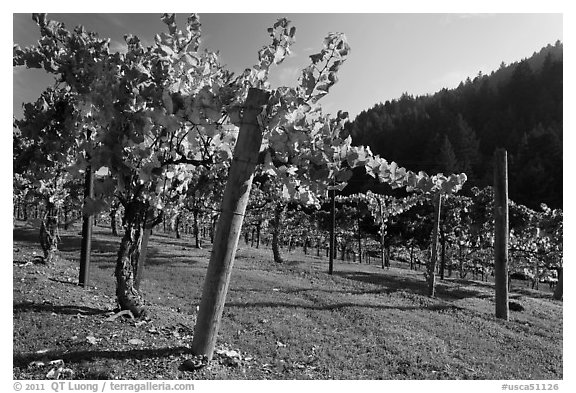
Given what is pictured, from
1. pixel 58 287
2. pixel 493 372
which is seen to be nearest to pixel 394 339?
pixel 493 372

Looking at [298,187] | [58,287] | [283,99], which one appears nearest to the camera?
[283,99]

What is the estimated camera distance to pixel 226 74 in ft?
18.7

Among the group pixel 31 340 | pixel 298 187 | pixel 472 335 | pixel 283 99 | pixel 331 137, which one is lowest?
pixel 472 335

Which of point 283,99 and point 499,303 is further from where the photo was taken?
point 499,303

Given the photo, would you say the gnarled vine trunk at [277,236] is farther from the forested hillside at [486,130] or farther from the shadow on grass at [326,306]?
the forested hillside at [486,130]

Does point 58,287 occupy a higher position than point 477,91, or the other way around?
point 477,91

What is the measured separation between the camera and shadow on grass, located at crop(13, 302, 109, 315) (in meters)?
7.52

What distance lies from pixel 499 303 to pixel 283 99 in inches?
564

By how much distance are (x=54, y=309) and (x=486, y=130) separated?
427ft

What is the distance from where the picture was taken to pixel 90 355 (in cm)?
534

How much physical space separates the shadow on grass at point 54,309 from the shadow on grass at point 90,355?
2297mm

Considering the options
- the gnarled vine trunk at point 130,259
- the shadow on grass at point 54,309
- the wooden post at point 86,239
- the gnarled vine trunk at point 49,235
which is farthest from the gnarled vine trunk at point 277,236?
the shadow on grass at point 54,309

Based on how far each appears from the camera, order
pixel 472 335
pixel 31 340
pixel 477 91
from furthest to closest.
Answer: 1. pixel 477 91
2. pixel 472 335
3. pixel 31 340

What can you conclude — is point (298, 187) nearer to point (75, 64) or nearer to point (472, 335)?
point (75, 64)
